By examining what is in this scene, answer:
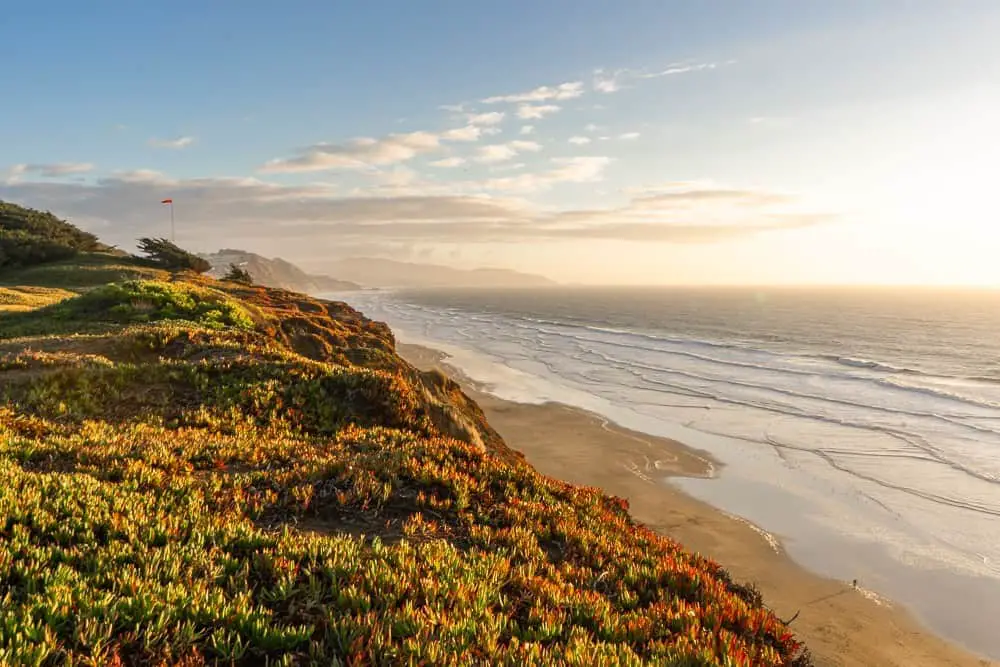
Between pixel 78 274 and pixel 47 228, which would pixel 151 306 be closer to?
pixel 78 274

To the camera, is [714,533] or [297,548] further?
[714,533]

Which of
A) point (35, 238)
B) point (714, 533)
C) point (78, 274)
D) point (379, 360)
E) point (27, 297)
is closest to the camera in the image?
point (714, 533)

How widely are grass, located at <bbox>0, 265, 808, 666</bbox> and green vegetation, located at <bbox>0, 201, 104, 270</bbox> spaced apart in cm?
3437

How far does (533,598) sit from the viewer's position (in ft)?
18.3

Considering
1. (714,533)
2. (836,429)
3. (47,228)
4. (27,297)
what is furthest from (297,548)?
(47,228)

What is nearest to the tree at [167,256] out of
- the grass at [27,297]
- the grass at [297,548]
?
the grass at [27,297]

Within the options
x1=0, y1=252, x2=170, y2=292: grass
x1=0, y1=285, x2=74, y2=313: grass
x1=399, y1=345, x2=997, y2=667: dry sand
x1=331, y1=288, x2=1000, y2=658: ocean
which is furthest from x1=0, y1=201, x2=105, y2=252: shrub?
x1=399, y1=345, x2=997, y2=667: dry sand

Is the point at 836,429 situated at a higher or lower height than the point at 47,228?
lower

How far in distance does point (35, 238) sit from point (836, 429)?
2169 inches

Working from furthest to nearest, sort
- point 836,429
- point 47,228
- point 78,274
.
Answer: point 47,228 → point 78,274 → point 836,429

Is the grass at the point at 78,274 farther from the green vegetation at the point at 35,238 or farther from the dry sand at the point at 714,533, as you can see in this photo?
the dry sand at the point at 714,533

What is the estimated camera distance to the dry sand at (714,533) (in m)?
11.7

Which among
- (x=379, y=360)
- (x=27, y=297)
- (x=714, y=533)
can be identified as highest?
(x=27, y=297)

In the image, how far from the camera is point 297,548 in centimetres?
556
